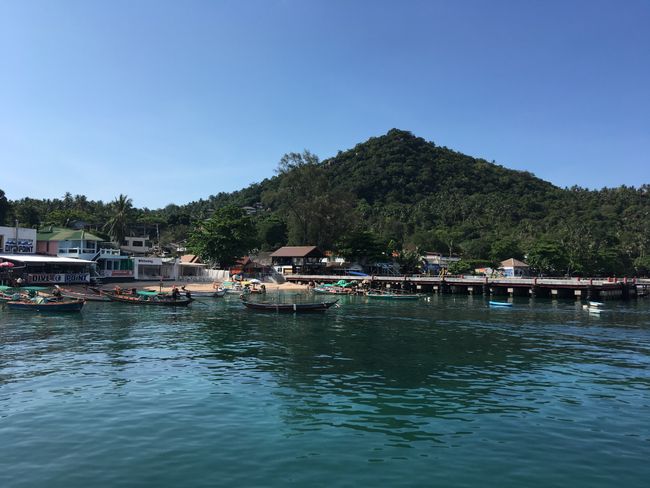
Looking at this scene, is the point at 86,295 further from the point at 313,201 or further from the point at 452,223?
the point at 452,223

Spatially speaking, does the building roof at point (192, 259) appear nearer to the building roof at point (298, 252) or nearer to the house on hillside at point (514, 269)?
the building roof at point (298, 252)

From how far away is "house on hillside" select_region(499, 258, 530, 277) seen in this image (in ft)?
356

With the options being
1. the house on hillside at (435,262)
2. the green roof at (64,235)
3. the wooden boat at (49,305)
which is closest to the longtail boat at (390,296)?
the wooden boat at (49,305)

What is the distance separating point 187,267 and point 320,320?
54470 millimetres

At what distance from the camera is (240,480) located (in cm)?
1152

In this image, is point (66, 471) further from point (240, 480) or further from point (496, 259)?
point (496, 259)

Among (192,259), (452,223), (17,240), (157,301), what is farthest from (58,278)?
(452,223)

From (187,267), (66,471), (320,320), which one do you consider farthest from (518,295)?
(66,471)

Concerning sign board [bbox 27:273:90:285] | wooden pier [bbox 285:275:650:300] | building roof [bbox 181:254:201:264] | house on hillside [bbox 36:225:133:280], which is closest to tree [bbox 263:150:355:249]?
wooden pier [bbox 285:275:650:300]

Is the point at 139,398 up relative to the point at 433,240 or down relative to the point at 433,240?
down

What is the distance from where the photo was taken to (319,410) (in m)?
16.9

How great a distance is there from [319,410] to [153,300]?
4051cm

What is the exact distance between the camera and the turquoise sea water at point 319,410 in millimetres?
12195

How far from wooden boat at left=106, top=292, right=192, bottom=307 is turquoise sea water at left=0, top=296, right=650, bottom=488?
17.6m
